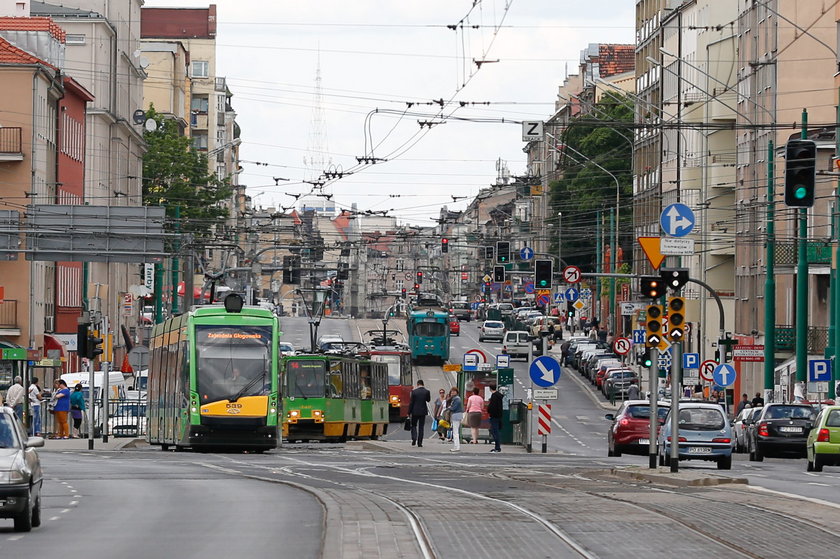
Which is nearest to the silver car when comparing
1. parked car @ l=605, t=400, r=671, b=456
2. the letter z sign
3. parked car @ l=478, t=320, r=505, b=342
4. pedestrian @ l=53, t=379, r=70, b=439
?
the letter z sign

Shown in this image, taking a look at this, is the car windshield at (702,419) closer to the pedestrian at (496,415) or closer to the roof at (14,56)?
the pedestrian at (496,415)

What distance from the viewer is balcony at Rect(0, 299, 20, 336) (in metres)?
67.1

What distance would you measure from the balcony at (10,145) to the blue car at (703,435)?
37.6 meters

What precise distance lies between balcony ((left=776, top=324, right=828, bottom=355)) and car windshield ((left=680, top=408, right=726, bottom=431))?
92.7ft

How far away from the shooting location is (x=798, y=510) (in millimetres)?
21781

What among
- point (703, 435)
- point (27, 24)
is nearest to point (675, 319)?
point (703, 435)

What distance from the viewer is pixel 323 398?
53.5m

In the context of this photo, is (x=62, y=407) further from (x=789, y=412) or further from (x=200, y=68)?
(x=200, y=68)

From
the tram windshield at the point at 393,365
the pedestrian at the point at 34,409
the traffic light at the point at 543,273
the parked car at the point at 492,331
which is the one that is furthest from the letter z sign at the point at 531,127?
the parked car at the point at 492,331

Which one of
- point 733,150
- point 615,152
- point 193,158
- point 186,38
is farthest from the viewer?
point 186,38

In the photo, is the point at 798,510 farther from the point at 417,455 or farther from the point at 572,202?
the point at 572,202

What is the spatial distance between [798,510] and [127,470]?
14.3 metres

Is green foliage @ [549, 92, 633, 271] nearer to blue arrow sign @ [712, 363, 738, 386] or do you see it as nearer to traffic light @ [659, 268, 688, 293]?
blue arrow sign @ [712, 363, 738, 386]

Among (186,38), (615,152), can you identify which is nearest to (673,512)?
(615,152)
